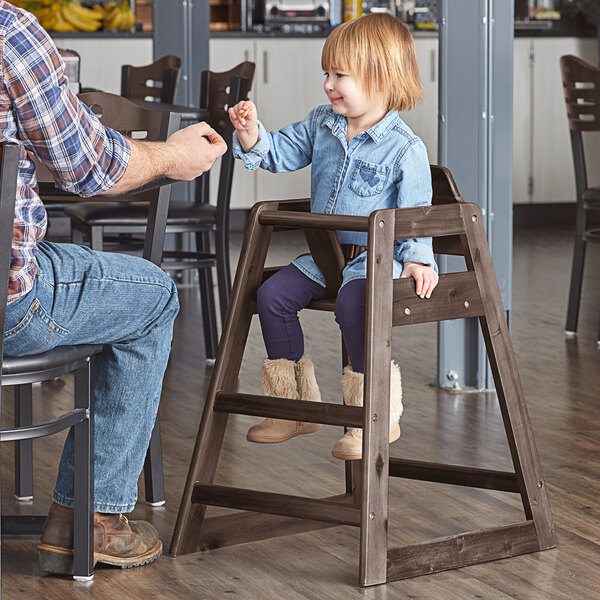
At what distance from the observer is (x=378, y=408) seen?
179 centimetres

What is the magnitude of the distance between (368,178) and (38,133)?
0.66 metres

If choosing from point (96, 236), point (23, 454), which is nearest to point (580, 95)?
point (96, 236)

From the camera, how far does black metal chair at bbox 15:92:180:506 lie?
215cm

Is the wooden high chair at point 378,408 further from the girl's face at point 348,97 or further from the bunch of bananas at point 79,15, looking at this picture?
the bunch of bananas at point 79,15

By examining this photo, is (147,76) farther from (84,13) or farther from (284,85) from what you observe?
(84,13)

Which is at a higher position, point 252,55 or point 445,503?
point 252,55

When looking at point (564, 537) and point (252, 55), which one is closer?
point (564, 537)

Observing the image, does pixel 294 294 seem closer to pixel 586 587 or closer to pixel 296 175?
pixel 586 587

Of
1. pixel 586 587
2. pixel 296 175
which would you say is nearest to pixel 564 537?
pixel 586 587

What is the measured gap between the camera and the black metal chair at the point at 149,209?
2148 millimetres

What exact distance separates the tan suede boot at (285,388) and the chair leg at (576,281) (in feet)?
6.69

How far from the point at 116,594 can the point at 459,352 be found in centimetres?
156

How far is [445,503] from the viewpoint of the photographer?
2275mm

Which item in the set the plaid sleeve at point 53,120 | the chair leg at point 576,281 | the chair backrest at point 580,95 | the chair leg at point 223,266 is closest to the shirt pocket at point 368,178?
the plaid sleeve at point 53,120
